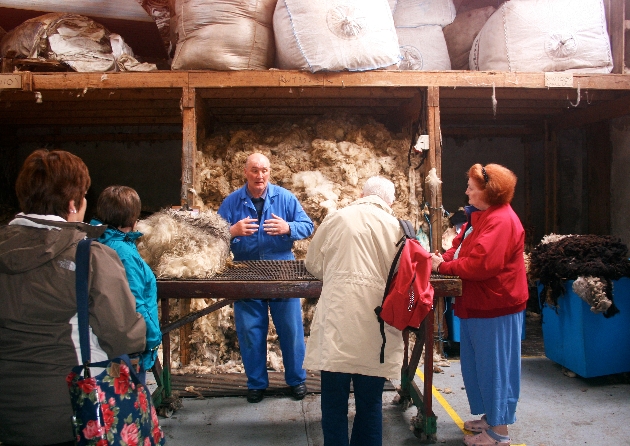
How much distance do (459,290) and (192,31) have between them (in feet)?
11.7

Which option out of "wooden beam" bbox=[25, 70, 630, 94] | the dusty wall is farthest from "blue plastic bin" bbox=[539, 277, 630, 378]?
the dusty wall

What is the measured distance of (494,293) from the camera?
2861mm

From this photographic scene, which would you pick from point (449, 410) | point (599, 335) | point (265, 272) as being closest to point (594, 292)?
point (599, 335)

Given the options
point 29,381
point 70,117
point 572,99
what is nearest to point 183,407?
point 29,381

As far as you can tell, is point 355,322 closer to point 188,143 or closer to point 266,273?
point 266,273

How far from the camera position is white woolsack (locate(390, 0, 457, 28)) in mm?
5297

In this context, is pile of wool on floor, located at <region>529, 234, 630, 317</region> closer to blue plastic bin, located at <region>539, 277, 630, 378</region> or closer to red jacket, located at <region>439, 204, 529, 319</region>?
blue plastic bin, located at <region>539, 277, 630, 378</region>

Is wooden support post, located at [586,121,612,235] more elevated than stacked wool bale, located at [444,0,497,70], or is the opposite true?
stacked wool bale, located at [444,0,497,70]

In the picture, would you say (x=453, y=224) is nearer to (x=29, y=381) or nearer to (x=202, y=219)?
(x=202, y=219)

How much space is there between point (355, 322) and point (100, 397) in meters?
1.23

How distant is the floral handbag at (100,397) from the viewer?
5.31ft

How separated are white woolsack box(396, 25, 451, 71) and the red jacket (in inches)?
110

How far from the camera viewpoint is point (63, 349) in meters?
1.66

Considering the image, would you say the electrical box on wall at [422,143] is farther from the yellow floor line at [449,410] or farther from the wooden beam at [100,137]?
the wooden beam at [100,137]
